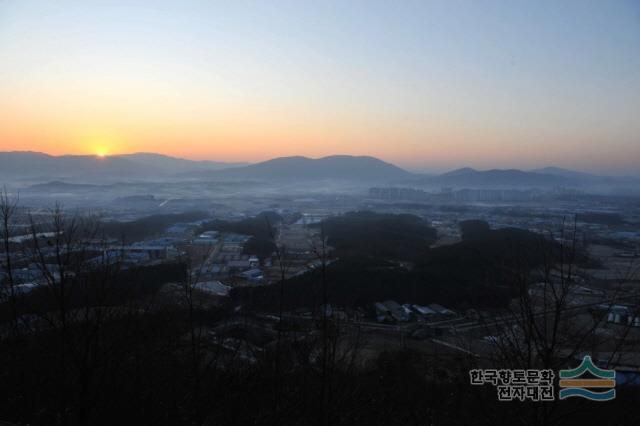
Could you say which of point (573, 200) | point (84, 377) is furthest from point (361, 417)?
point (573, 200)

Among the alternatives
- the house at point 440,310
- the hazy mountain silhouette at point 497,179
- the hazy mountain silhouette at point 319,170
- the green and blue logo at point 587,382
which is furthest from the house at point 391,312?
the hazy mountain silhouette at point 497,179

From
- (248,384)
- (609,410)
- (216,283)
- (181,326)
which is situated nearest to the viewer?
(248,384)

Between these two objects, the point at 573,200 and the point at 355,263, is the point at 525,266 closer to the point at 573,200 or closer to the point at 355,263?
the point at 355,263

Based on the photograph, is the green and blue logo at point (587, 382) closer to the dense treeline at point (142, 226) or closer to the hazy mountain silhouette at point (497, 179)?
the dense treeline at point (142, 226)

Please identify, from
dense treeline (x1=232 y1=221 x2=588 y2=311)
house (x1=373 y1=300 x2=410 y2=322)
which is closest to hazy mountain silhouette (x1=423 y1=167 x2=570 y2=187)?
dense treeline (x1=232 y1=221 x2=588 y2=311)

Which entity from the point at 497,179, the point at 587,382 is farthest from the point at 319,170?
the point at 587,382

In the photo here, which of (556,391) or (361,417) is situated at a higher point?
(556,391)
